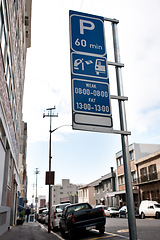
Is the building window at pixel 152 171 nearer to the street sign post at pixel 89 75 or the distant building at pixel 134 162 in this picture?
the distant building at pixel 134 162

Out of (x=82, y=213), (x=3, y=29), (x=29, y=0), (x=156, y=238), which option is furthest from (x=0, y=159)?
(x=29, y=0)

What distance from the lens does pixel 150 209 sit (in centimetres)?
2652

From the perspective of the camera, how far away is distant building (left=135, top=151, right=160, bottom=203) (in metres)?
35.2

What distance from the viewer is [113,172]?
52.5m

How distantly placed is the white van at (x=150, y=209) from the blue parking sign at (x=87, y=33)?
79.2ft

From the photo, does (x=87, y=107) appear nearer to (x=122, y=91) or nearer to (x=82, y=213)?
(x=122, y=91)

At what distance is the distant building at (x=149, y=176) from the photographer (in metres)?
35.2

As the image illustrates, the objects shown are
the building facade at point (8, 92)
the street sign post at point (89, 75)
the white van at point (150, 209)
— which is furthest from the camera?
the white van at point (150, 209)

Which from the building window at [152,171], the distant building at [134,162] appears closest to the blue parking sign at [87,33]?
the building window at [152,171]

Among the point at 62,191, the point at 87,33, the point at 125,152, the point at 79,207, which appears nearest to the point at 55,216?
the point at 79,207

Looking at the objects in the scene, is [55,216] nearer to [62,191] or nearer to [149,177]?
[149,177]

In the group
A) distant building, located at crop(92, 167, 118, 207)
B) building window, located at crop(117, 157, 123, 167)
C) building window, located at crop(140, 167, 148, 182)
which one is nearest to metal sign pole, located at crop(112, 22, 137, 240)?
building window, located at crop(140, 167, 148, 182)

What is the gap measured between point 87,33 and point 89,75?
2.96 ft

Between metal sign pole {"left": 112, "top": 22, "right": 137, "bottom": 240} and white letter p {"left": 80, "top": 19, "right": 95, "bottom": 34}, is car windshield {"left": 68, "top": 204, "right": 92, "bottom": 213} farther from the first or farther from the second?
white letter p {"left": 80, "top": 19, "right": 95, "bottom": 34}
